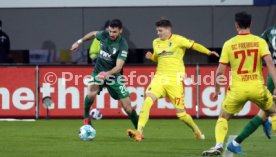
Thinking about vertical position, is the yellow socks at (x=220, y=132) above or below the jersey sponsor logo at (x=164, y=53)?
below

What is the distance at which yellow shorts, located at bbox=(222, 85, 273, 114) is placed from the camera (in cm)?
1347

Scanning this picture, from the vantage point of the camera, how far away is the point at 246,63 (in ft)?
44.2

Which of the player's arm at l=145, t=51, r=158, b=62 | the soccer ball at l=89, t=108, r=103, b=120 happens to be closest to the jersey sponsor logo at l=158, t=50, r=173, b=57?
the player's arm at l=145, t=51, r=158, b=62

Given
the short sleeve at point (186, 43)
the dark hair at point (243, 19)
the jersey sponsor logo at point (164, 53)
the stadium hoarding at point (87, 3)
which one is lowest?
the jersey sponsor logo at point (164, 53)

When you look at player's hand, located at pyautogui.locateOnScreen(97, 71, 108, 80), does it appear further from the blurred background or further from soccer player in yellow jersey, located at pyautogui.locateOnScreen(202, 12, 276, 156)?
the blurred background

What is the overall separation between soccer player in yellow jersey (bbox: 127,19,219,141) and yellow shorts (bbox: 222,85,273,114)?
10.7ft

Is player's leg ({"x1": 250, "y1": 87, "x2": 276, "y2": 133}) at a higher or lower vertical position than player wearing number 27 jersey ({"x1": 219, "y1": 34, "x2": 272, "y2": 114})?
lower

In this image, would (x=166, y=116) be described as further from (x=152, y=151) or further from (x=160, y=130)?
(x=152, y=151)

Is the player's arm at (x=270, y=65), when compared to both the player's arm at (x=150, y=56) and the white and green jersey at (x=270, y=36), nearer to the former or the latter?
the player's arm at (x=150, y=56)

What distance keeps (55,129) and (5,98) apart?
4.04 m

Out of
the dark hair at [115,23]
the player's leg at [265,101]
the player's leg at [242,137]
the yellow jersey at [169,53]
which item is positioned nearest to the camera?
the player's leg at [265,101]

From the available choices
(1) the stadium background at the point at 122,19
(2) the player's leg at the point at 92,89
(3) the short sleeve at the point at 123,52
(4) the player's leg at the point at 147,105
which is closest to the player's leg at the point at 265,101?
(4) the player's leg at the point at 147,105

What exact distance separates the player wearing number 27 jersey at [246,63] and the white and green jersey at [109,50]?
3940 mm

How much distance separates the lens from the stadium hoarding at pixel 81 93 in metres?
23.6
